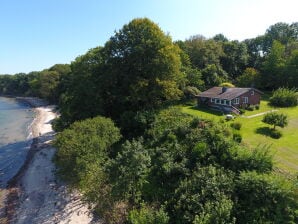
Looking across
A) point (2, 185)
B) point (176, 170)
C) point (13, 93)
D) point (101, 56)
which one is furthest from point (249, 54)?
point (13, 93)

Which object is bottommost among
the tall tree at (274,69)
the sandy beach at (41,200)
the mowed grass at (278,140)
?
the sandy beach at (41,200)

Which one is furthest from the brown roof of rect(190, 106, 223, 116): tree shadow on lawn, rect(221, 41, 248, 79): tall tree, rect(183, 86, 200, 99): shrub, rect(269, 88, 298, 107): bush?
rect(221, 41, 248, 79): tall tree

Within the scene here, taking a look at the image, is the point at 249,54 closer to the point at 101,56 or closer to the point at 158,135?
the point at 101,56

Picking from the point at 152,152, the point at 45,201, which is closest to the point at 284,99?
the point at 152,152

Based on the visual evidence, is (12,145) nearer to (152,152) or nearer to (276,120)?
(152,152)

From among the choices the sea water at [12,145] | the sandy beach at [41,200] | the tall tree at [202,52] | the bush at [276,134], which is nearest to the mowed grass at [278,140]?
the bush at [276,134]

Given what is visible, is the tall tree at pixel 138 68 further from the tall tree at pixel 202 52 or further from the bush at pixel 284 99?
the tall tree at pixel 202 52
